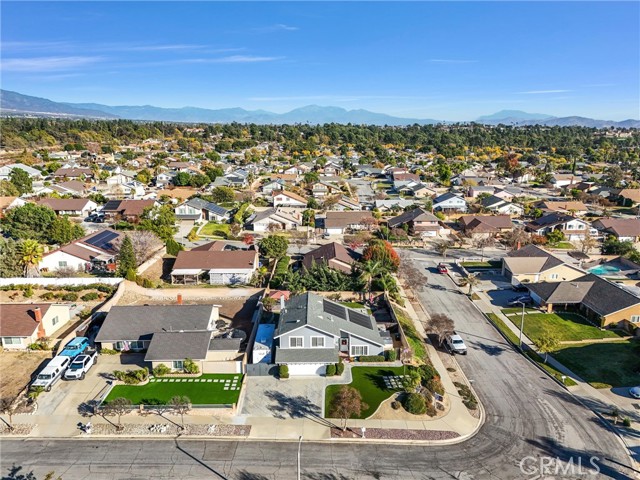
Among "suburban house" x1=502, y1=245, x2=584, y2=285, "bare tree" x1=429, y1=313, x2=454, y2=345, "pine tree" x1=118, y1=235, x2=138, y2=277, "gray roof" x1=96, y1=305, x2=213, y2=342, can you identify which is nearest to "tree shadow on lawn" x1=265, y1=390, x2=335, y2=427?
"gray roof" x1=96, y1=305, x2=213, y2=342

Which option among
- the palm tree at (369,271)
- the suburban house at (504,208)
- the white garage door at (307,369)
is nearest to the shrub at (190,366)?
the white garage door at (307,369)

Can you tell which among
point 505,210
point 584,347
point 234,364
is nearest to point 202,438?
point 234,364

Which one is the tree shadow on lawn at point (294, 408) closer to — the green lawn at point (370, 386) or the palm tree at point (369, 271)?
the green lawn at point (370, 386)

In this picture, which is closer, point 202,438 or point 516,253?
point 202,438

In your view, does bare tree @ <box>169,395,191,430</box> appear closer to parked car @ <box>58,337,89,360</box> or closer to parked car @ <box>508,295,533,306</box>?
parked car @ <box>58,337,89,360</box>

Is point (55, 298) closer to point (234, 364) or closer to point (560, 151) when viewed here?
point (234, 364)

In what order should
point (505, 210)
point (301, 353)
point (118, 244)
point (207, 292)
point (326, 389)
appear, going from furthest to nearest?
point (505, 210)
point (118, 244)
point (207, 292)
point (301, 353)
point (326, 389)

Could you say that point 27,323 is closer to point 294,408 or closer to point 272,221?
point 294,408
